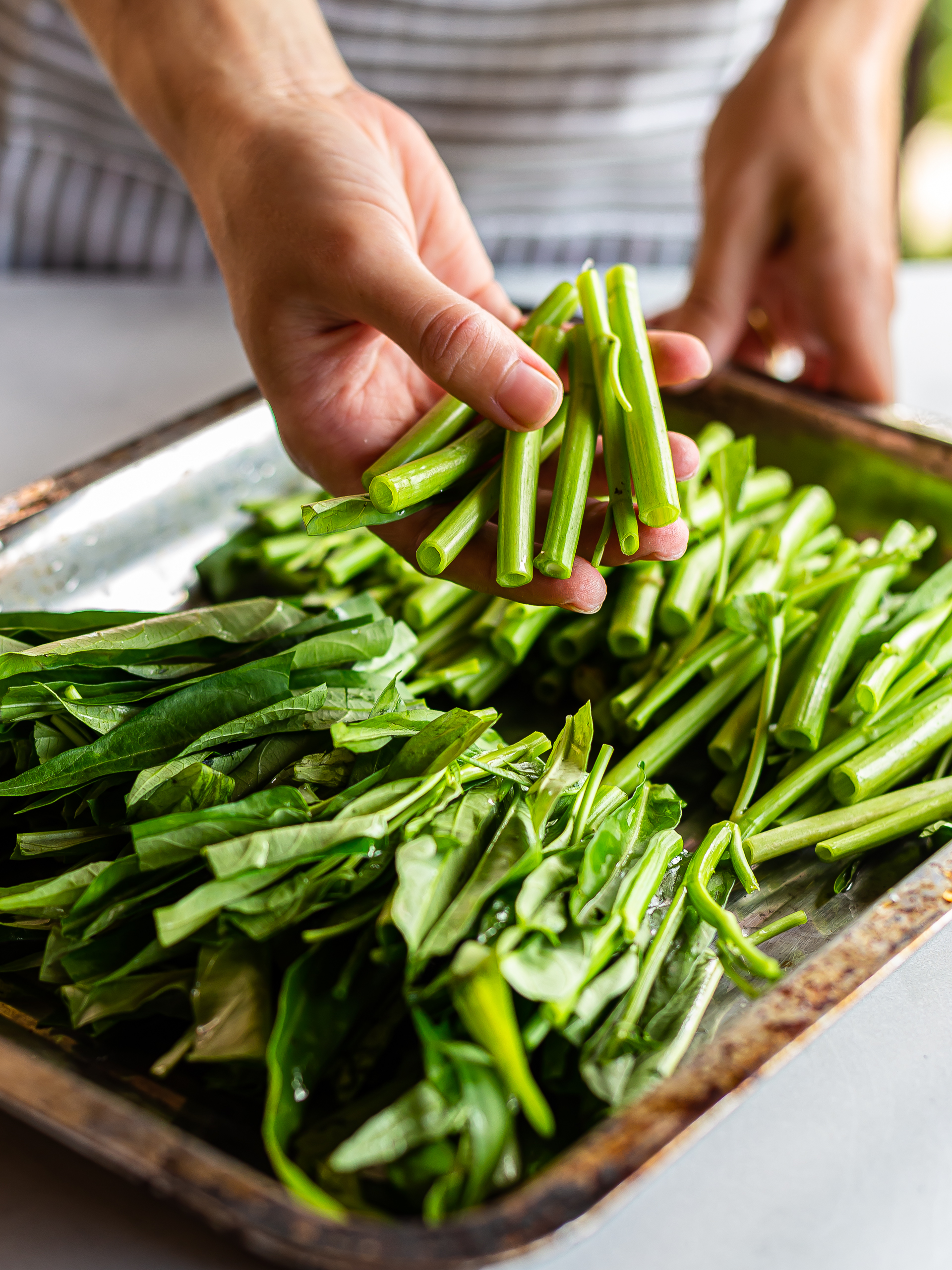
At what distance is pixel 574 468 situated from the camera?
126 cm

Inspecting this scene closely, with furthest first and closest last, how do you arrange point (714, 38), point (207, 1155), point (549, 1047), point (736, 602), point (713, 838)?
point (714, 38) < point (736, 602) < point (713, 838) < point (549, 1047) < point (207, 1155)

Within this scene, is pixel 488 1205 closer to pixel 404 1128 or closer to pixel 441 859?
pixel 404 1128

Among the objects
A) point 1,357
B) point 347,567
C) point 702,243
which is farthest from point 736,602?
point 1,357

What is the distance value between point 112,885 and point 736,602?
0.83 meters

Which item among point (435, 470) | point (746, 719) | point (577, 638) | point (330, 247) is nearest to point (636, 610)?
point (577, 638)

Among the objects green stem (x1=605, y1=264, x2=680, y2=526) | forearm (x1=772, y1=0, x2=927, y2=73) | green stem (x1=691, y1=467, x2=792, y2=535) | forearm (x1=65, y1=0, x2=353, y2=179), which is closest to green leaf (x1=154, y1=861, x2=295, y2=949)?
green stem (x1=605, y1=264, x2=680, y2=526)

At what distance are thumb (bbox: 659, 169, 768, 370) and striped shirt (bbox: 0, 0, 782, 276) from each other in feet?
1.80

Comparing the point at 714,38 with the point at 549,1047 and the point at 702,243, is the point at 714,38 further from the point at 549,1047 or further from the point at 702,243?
the point at 549,1047

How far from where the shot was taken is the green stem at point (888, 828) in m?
1.23

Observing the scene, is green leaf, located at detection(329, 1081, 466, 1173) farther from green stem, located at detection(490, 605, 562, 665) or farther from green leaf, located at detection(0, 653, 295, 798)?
green stem, located at detection(490, 605, 562, 665)

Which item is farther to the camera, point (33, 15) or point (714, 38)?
point (714, 38)

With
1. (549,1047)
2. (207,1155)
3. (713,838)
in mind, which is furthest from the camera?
(713,838)

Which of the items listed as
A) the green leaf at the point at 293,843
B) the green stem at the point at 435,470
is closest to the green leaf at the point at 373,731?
the green leaf at the point at 293,843

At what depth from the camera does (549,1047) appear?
94 centimetres
